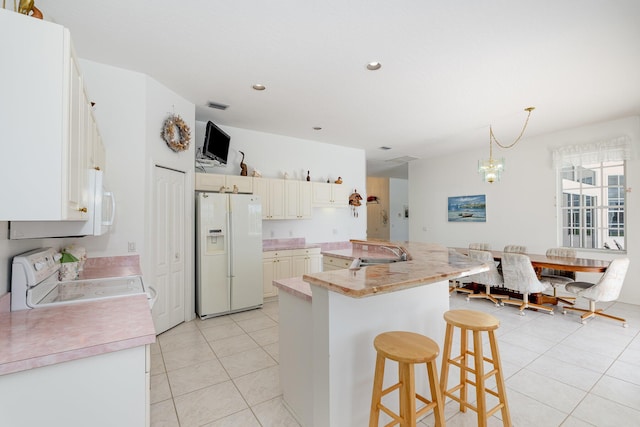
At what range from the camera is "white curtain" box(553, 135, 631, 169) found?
14.5 feet

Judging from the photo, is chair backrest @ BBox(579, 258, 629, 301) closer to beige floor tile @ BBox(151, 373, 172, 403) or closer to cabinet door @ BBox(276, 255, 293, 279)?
cabinet door @ BBox(276, 255, 293, 279)

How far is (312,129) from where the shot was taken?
496cm

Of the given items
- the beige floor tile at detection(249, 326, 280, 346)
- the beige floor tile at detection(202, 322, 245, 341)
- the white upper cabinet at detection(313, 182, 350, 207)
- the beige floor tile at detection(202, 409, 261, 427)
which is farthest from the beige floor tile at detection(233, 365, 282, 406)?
the white upper cabinet at detection(313, 182, 350, 207)

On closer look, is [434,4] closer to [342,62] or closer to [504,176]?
[342,62]

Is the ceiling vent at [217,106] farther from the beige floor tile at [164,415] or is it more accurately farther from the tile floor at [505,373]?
the beige floor tile at [164,415]

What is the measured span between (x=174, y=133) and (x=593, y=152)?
6280 mm

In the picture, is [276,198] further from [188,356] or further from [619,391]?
[619,391]

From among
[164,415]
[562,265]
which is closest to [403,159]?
[562,265]

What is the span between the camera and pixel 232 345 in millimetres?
3139

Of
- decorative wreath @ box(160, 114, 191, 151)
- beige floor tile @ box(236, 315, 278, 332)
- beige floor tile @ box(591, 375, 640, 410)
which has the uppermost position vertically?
decorative wreath @ box(160, 114, 191, 151)

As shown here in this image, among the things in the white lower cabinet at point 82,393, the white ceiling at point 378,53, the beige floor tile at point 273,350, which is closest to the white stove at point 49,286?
the white lower cabinet at point 82,393

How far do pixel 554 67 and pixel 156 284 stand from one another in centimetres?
476

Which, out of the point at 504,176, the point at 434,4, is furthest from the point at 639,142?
the point at 434,4

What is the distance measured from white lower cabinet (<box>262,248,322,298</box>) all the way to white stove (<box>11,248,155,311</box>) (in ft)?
7.89
